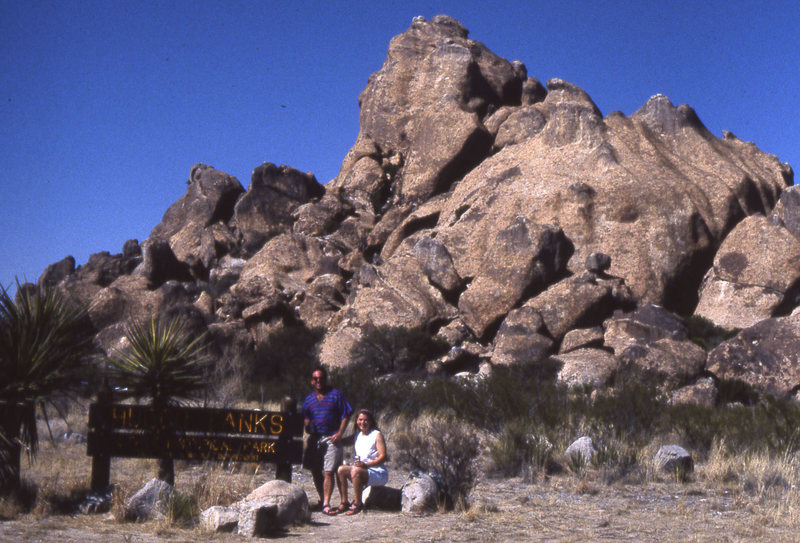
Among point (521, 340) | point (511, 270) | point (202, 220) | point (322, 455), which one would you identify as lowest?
point (322, 455)

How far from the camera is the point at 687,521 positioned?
26.7 feet

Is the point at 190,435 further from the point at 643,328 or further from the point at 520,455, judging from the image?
the point at 643,328

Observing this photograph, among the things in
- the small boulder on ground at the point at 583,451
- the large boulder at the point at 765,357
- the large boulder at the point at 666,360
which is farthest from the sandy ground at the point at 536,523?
the large boulder at the point at 765,357

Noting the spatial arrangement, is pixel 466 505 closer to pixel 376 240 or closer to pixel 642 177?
pixel 642 177

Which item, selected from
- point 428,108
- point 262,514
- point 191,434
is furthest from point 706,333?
point 262,514

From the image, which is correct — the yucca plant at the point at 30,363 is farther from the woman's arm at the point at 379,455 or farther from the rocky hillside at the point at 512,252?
the rocky hillside at the point at 512,252

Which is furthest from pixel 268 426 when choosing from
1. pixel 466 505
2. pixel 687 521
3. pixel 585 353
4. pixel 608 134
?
pixel 608 134

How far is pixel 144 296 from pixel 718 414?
86.8 feet

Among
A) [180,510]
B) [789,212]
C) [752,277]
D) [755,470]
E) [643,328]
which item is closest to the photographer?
[180,510]

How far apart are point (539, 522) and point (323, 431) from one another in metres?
2.73

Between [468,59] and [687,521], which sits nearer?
[687,521]

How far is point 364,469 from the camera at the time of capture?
8703 mm

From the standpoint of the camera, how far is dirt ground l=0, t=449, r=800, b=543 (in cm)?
726

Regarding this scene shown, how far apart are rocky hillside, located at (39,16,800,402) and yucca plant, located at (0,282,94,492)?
1463 centimetres
